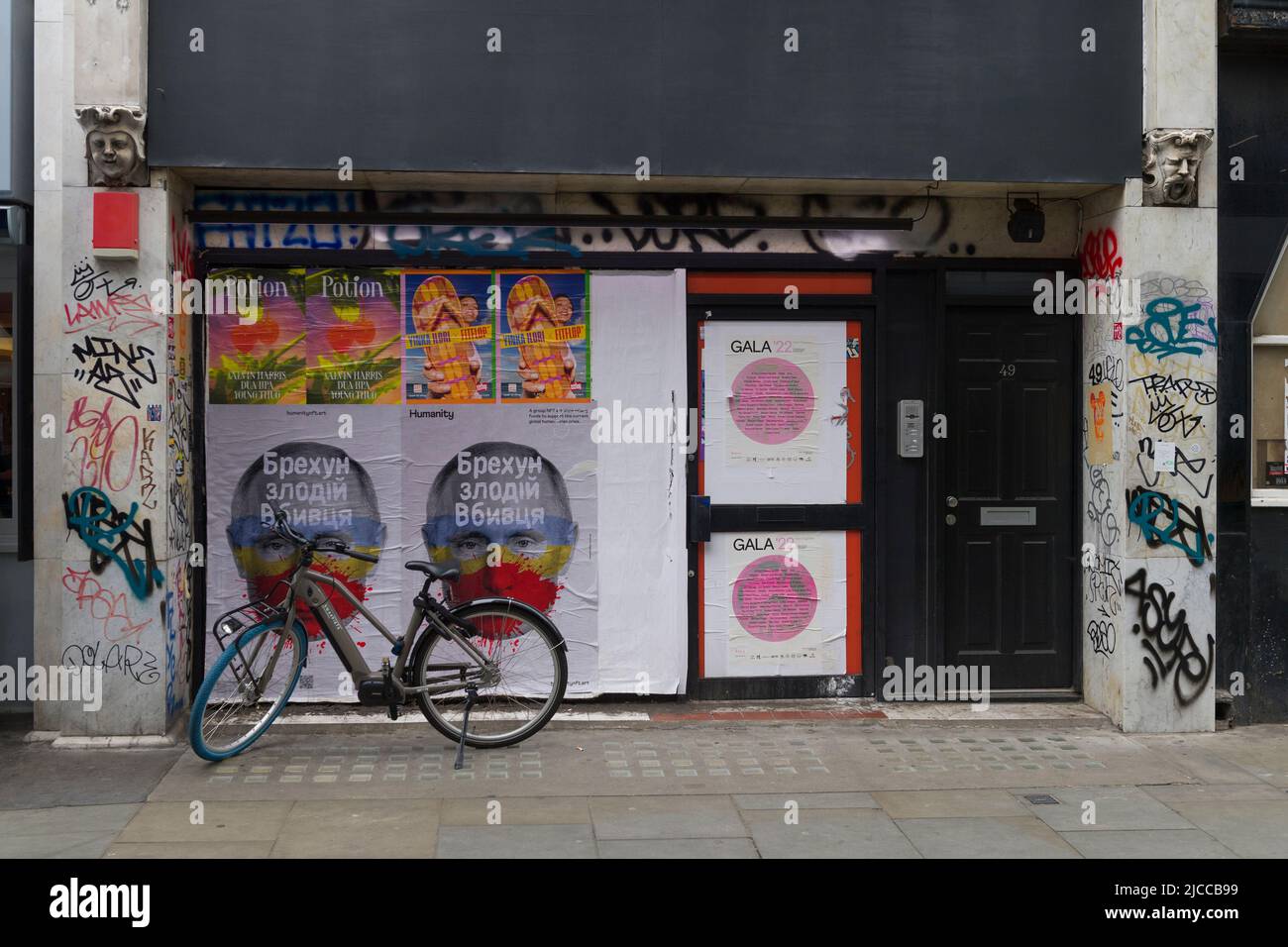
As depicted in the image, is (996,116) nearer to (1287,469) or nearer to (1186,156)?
(1186,156)

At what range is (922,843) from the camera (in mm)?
5980

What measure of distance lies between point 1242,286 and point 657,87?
3.89 m

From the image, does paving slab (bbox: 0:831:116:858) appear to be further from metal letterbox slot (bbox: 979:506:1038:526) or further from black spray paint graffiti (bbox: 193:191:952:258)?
metal letterbox slot (bbox: 979:506:1038:526)

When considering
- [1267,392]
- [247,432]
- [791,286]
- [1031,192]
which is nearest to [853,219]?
[791,286]

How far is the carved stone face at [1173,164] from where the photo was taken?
796cm

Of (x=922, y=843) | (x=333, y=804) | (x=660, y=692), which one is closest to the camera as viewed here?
(x=922, y=843)

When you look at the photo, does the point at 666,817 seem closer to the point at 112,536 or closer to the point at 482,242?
the point at 112,536

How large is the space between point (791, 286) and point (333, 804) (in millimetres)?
4252

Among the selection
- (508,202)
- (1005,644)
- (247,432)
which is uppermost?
(508,202)

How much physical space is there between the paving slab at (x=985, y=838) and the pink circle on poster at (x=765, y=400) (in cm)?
291

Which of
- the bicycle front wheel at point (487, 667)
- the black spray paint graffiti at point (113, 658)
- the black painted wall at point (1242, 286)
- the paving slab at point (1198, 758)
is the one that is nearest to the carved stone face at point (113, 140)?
the black spray paint graffiti at point (113, 658)

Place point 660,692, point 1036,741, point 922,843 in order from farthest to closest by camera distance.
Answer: point 660,692 → point 1036,741 → point 922,843

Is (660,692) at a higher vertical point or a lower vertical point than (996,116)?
lower

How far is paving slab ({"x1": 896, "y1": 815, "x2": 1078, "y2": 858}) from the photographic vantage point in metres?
5.88
